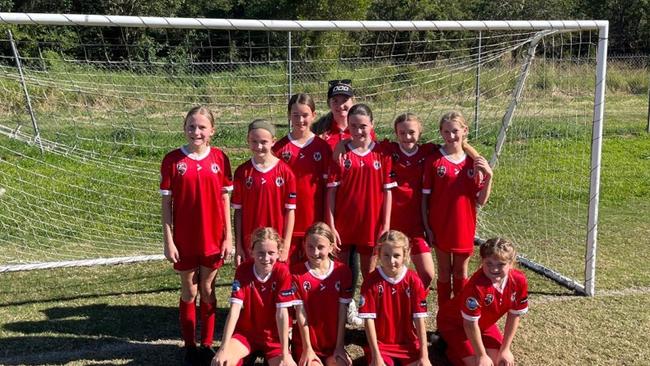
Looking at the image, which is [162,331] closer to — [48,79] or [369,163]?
[369,163]

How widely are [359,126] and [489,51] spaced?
3272 millimetres

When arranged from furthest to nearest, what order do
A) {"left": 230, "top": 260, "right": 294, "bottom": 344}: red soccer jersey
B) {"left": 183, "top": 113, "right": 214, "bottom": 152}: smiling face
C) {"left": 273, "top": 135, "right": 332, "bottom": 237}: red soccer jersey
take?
{"left": 273, "top": 135, "right": 332, "bottom": 237}: red soccer jersey → {"left": 183, "top": 113, "right": 214, "bottom": 152}: smiling face → {"left": 230, "top": 260, "right": 294, "bottom": 344}: red soccer jersey

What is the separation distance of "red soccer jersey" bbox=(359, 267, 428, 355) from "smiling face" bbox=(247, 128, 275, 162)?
1.02 metres

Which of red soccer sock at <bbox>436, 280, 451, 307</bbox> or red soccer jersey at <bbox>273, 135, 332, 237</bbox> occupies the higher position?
red soccer jersey at <bbox>273, 135, 332, 237</bbox>

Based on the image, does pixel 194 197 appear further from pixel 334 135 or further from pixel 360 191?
pixel 334 135

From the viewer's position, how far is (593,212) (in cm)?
554

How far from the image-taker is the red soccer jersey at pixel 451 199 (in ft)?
14.4

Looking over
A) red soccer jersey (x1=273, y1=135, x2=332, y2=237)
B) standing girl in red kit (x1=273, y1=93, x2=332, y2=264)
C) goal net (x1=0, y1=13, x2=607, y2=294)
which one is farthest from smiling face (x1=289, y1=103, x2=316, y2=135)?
goal net (x1=0, y1=13, x2=607, y2=294)

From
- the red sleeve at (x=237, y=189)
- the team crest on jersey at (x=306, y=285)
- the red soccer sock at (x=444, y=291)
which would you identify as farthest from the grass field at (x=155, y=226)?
the red sleeve at (x=237, y=189)

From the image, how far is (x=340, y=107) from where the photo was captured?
4727mm

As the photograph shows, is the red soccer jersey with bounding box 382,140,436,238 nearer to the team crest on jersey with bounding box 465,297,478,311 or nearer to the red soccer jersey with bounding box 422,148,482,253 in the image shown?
the red soccer jersey with bounding box 422,148,482,253

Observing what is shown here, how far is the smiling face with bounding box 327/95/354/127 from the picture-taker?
4699 mm

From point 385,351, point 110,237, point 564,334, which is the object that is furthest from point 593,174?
point 110,237

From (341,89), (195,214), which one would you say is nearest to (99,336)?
(195,214)
